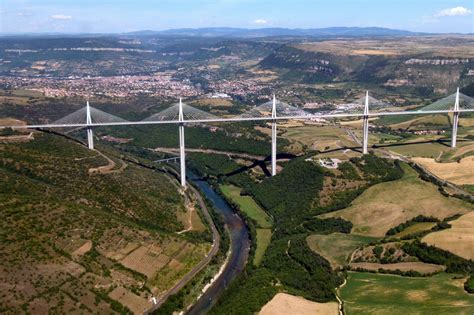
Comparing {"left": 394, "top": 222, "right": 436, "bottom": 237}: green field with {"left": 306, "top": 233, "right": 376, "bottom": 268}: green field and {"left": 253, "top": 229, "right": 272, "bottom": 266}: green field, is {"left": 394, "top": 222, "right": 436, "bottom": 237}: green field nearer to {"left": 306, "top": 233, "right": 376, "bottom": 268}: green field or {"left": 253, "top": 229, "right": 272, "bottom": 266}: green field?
{"left": 306, "top": 233, "right": 376, "bottom": 268}: green field

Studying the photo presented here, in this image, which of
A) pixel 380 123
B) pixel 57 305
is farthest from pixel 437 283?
pixel 380 123

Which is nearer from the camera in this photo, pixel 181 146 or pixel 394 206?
pixel 394 206

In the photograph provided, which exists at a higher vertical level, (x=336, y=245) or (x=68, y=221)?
(x=68, y=221)

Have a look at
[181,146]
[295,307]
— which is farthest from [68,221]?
[181,146]

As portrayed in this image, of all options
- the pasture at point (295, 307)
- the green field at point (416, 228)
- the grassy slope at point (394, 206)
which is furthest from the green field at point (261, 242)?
the green field at point (416, 228)

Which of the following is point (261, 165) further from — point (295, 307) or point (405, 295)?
point (295, 307)

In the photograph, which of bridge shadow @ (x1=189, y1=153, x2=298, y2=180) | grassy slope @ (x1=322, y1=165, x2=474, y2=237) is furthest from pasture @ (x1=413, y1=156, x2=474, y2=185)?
bridge shadow @ (x1=189, y1=153, x2=298, y2=180)
